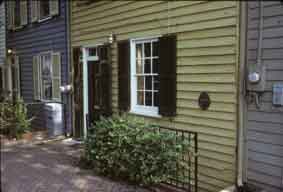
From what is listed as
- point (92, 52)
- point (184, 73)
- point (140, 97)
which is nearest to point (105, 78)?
point (92, 52)

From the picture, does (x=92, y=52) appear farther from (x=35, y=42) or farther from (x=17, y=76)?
(x=17, y=76)

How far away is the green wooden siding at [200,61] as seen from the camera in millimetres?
2045

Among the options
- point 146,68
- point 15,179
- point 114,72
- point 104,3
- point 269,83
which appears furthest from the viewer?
point 114,72

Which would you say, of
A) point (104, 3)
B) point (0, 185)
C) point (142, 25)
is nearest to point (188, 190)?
point (142, 25)

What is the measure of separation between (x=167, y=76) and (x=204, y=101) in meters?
0.49

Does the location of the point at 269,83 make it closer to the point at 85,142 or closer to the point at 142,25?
the point at 142,25

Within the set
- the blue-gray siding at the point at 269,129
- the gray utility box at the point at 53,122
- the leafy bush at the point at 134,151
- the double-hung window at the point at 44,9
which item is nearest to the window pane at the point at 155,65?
the leafy bush at the point at 134,151

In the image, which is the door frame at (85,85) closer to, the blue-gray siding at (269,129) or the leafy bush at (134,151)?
the leafy bush at (134,151)

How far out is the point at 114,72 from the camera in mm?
3869

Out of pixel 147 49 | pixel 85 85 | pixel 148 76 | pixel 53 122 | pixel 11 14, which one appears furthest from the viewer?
pixel 85 85

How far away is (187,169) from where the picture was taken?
2.93 meters

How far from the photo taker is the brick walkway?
117 cm

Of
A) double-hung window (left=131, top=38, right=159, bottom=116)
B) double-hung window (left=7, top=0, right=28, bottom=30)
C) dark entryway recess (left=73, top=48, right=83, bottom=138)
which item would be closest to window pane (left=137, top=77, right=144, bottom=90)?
double-hung window (left=131, top=38, right=159, bottom=116)

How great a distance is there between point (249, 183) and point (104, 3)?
217cm
